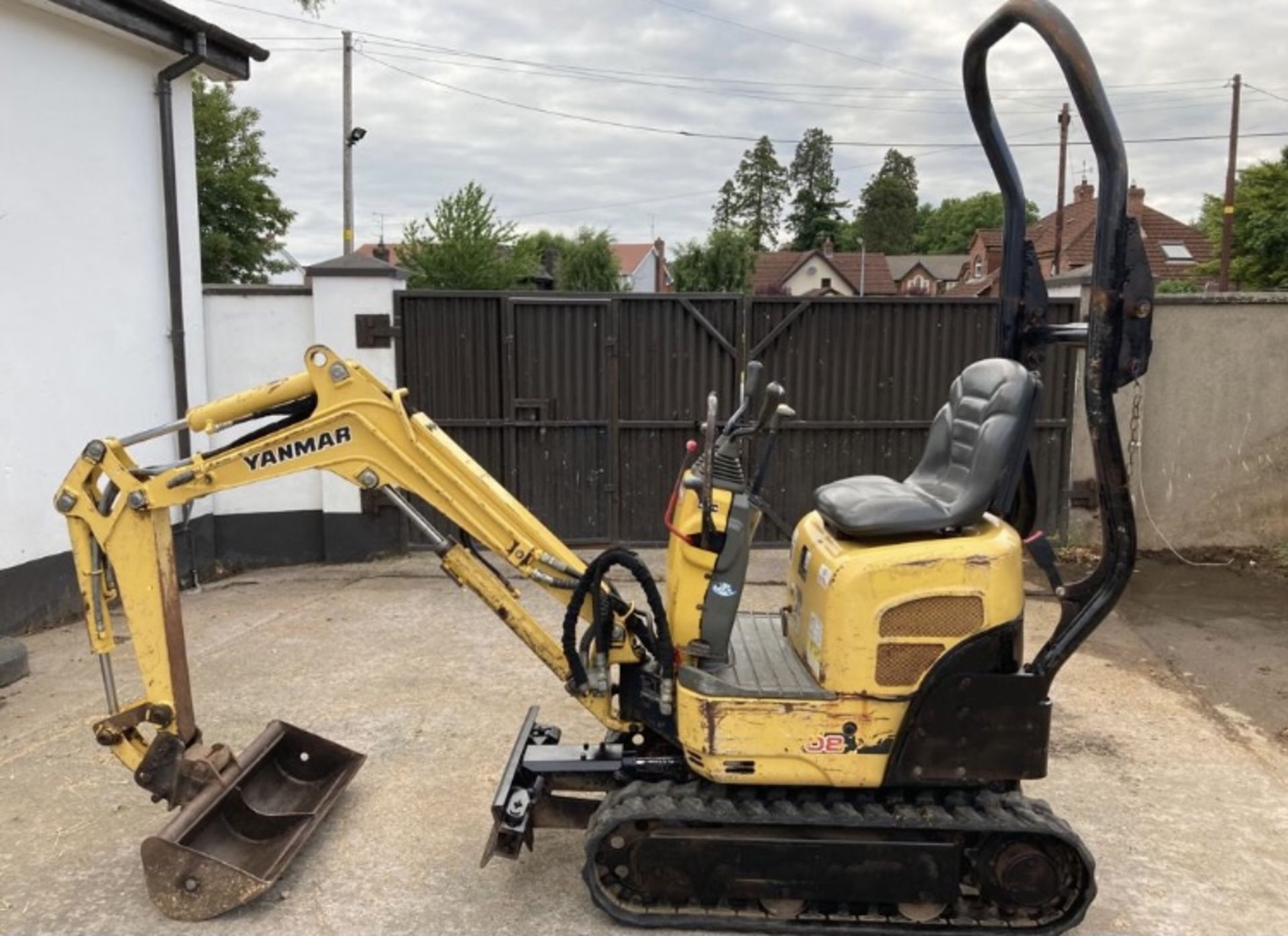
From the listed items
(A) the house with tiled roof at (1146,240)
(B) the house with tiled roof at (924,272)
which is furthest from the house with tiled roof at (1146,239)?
(B) the house with tiled roof at (924,272)

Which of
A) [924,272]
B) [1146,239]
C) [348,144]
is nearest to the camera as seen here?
[348,144]

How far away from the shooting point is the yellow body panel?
325 cm

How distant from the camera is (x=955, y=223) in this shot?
98562mm

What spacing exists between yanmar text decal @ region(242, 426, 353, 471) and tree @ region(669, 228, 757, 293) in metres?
35.3

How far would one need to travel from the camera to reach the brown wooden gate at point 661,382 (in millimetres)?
8398

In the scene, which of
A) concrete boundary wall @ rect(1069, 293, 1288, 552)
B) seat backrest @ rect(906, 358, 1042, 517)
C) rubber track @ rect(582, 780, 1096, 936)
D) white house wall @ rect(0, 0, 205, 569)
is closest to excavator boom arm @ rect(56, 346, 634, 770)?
rubber track @ rect(582, 780, 1096, 936)

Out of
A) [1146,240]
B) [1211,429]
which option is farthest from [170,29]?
[1146,240]

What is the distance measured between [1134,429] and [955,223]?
3835 inches

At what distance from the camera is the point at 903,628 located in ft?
10.7

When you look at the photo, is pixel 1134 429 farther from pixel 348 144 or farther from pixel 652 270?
pixel 652 270

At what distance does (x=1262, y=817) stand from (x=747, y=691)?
8.30ft

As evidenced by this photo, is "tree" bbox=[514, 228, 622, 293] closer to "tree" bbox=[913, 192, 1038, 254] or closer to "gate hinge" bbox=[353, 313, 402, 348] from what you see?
"gate hinge" bbox=[353, 313, 402, 348]

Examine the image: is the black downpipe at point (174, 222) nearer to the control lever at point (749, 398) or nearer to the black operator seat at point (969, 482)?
the control lever at point (749, 398)

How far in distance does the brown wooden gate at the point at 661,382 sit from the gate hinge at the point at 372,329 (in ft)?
0.59
